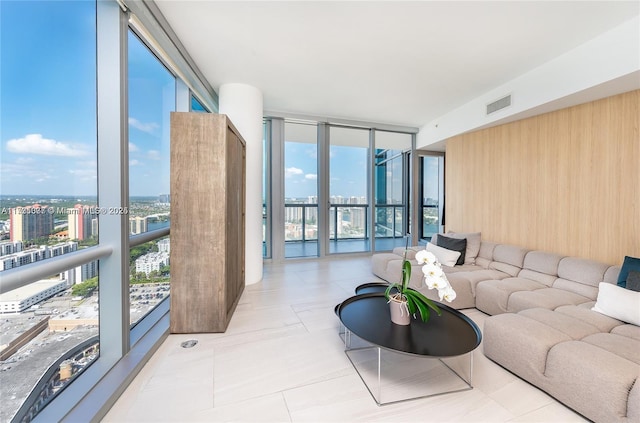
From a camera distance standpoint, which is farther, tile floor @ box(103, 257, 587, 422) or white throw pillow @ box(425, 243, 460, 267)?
white throw pillow @ box(425, 243, 460, 267)

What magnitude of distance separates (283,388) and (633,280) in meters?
2.84

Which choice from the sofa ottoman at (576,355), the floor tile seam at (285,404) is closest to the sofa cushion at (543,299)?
the sofa ottoman at (576,355)

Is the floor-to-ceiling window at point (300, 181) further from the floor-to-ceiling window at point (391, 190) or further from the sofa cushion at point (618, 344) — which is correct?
the sofa cushion at point (618, 344)

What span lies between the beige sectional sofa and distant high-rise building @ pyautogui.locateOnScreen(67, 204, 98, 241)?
2918mm

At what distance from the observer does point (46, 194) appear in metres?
1.34

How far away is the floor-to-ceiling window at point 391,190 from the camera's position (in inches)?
225

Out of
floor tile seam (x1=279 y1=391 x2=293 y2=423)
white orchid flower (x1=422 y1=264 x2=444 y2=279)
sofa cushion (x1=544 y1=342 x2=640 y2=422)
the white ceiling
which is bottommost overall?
floor tile seam (x1=279 y1=391 x2=293 y2=423)

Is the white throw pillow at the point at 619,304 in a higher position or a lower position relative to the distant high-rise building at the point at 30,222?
lower

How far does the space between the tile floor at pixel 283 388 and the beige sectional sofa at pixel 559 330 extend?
0.51 feet

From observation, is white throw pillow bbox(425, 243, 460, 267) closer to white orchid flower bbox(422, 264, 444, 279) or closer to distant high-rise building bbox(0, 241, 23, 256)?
white orchid flower bbox(422, 264, 444, 279)

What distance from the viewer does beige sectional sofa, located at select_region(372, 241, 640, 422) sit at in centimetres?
136

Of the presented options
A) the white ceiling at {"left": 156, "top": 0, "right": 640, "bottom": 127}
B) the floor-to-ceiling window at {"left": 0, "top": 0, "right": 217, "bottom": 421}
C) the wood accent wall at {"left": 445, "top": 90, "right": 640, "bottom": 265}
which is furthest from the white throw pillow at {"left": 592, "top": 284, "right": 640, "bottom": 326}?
the floor-to-ceiling window at {"left": 0, "top": 0, "right": 217, "bottom": 421}

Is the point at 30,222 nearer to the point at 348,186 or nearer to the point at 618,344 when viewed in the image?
the point at 618,344

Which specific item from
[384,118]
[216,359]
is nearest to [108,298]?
[216,359]
